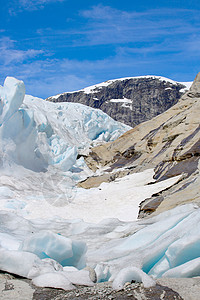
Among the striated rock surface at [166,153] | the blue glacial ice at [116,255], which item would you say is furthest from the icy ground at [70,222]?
the striated rock surface at [166,153]

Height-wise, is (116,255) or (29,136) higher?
(29,136)

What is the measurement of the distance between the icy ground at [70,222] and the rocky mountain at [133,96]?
139 feet

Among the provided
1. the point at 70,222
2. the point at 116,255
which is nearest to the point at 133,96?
the point at 70,222

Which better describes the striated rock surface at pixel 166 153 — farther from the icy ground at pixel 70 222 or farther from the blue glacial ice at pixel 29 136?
the blue glacial ice at pixel 29 136

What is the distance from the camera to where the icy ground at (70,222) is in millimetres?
3674

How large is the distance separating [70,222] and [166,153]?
793 cm

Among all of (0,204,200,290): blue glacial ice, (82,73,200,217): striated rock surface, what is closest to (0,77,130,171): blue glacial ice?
(82,73,200,217): striated rock surface

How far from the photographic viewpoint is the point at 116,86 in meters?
71.5

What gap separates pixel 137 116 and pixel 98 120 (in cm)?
3317

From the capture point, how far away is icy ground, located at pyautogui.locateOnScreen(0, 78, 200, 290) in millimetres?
3674

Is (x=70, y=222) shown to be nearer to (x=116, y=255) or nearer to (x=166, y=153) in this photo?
(x=116, y=255)

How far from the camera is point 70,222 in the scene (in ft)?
27.3

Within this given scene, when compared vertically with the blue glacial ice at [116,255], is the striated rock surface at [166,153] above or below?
above

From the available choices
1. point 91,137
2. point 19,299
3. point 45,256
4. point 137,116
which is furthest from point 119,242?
point 137,116
